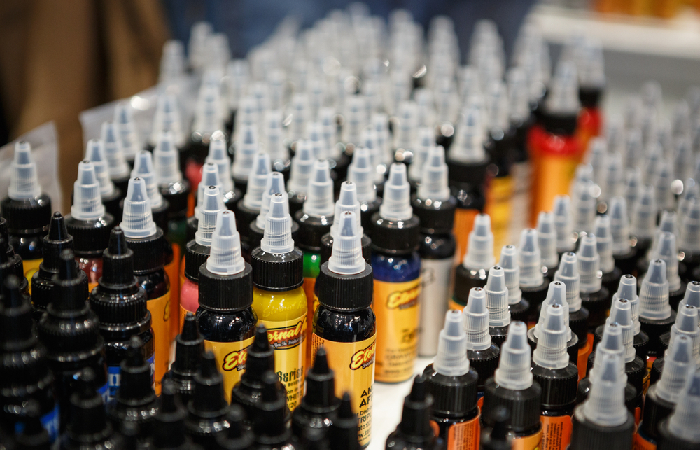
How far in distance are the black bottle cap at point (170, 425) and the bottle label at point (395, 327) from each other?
0.28 metres

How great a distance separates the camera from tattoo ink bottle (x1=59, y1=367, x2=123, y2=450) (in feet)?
1.44

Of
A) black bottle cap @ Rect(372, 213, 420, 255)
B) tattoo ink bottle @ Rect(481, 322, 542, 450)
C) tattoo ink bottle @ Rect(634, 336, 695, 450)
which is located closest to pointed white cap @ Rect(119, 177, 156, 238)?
black bottle cap @ Rect(372, 213, 420, 255)

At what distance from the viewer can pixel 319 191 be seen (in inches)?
27.5

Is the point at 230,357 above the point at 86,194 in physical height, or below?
below

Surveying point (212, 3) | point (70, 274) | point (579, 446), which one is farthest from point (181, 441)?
point (212, 3)

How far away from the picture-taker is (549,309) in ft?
1.86

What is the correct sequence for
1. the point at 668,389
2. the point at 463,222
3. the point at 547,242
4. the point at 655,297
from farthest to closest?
1. the point at 463,222
2. the point at 547,242
3. the point at 655,297
4. the point at 668,389

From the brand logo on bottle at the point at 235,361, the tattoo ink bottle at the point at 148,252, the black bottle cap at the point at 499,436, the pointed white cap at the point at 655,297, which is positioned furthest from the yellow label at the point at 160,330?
the pointed white cap at the point at 655,297

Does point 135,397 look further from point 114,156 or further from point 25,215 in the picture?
point 114,156

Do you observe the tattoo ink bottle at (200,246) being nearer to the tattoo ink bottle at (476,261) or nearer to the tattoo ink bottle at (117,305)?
the tattoo ink bottle at (117,305)

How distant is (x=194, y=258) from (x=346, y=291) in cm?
14

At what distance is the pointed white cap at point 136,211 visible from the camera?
64 cm

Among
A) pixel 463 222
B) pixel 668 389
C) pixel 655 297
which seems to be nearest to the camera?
pixel 668 389

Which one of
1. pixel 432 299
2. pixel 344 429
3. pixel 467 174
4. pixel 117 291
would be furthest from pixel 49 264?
pixel 467 174
